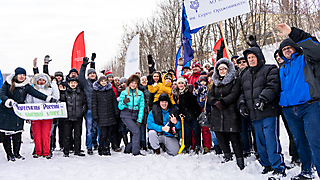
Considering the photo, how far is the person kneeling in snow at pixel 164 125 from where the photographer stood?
583 centimetres

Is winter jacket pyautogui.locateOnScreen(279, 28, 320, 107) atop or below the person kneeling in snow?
atop

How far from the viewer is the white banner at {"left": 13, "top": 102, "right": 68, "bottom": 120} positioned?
5.40 m

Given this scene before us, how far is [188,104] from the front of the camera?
19.5ft

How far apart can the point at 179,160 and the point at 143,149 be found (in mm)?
1595

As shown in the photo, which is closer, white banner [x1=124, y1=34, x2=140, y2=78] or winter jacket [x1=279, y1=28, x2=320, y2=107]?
winter jacket [x1=279, y1=28, x2=320, y2=107]

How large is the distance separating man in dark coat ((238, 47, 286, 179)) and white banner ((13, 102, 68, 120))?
419 centimetres

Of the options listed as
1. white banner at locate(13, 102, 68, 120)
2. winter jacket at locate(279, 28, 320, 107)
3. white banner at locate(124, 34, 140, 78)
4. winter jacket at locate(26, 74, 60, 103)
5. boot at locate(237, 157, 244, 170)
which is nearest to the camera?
winter jacket at locate(279, 28, 320, 107)

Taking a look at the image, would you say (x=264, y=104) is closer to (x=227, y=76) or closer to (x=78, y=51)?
(x=227, y=76)

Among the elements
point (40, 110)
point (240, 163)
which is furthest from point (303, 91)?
point (40, 110)

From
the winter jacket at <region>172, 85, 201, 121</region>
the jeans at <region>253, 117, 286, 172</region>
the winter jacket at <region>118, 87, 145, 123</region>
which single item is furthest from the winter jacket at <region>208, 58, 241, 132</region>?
the winter jacket at <region>118, 87, 145, 123</region>

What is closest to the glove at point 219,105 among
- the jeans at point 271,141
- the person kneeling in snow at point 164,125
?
the jeans at point 271,141

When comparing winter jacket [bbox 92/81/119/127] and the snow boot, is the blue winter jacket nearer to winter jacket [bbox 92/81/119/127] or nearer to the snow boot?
winter jacket [bbox 92/81/119/127]

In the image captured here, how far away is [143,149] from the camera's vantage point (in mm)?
6410

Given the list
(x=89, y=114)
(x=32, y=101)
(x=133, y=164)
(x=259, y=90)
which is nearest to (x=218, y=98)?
(x=259, y=90)
